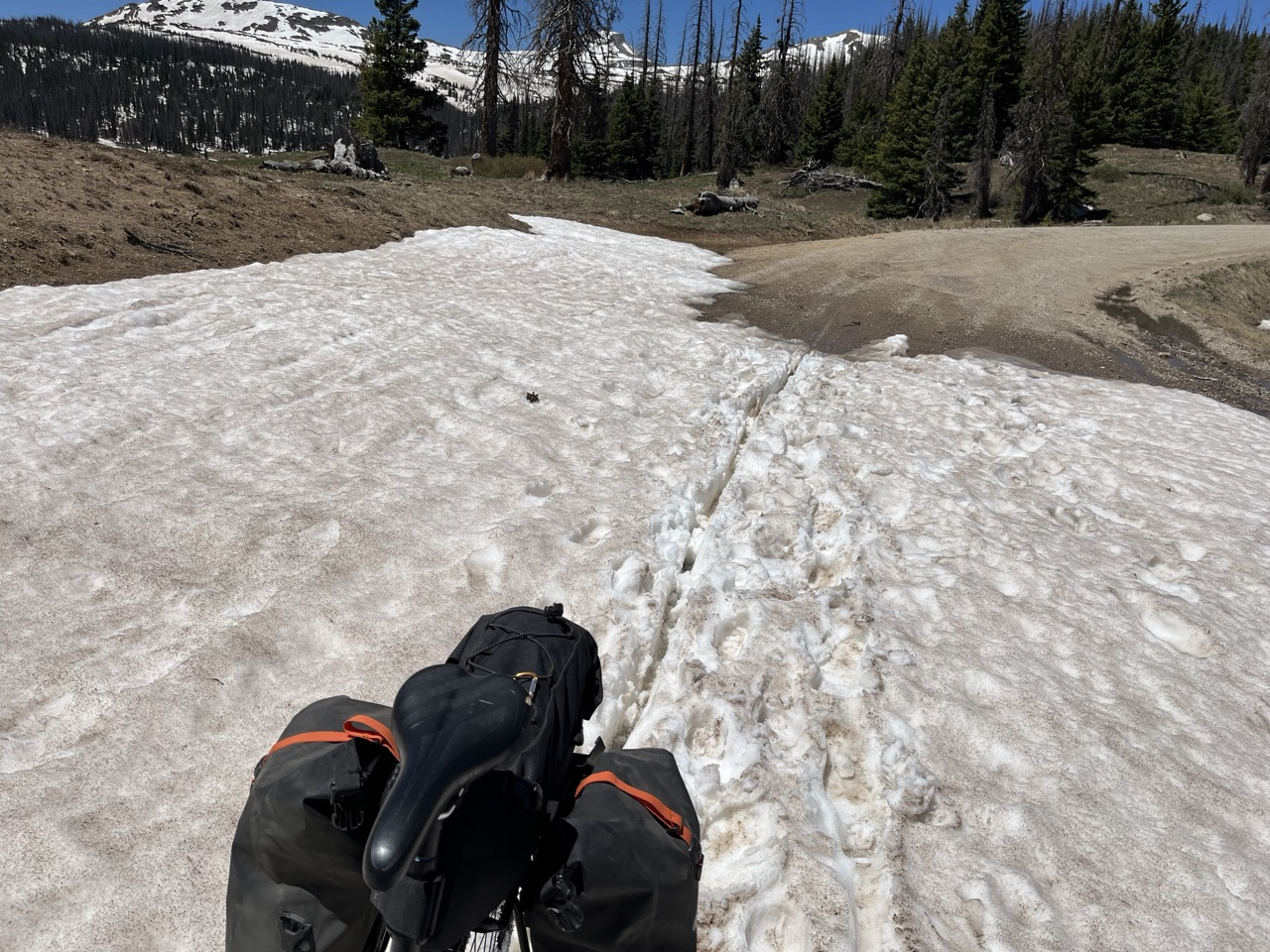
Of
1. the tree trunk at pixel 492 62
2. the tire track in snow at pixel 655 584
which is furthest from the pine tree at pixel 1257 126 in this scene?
the tire track in snow at pixel 655 584

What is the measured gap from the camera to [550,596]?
12.2ft

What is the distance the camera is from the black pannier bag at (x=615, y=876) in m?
1.40

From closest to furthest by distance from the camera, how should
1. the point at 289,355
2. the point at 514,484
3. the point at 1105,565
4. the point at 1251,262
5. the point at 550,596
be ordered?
the point at 550,596 → the point at 1105,565 → the point at 514,484 → the point at 289,355 → the point at 1251,262

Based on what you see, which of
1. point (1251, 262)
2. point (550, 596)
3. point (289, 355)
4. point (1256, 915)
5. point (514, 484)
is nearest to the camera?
point (1256, 915)

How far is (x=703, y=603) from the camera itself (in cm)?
378

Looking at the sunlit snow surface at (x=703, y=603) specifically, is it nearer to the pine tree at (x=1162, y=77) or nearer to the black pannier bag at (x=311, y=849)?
the black pannier bag at (x=311, y=849)

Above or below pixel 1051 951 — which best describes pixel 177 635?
above

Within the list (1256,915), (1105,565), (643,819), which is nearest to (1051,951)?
(1256,915)

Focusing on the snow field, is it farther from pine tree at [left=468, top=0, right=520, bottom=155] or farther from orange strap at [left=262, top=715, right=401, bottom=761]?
pine tree at [left=468, top=0, right=520, bottom=155]

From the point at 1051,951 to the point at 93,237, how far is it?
10870mm

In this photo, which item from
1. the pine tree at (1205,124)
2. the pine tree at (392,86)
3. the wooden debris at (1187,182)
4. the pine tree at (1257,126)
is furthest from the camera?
the pine tree at (1205,124)

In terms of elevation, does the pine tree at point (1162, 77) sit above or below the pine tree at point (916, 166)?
above

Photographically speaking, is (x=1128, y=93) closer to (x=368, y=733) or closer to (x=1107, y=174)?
(x=1107, y=174)

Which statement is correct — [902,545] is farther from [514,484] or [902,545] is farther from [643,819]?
[643,819]
